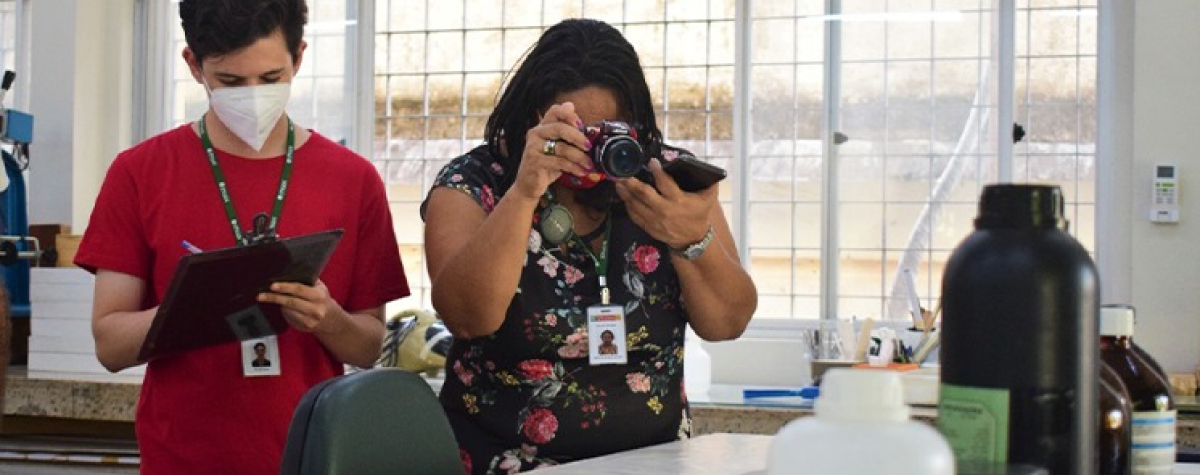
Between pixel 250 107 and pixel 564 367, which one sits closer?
pixel 564 367

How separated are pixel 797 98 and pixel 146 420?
2674 millimetres

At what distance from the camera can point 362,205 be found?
6.79 ft

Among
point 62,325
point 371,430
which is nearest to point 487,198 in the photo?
point 371,430

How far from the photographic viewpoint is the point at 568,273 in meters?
1.90

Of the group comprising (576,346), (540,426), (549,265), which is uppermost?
(549,265)

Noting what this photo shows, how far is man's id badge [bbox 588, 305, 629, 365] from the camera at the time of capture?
1.81 metres

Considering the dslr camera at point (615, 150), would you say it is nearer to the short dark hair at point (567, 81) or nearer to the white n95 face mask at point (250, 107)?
the short dark hair at point (567, 81)

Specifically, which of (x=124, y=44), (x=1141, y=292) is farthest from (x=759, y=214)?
(x=124, y=44)

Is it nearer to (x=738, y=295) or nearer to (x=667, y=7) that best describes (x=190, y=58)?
(x=738, y=295)

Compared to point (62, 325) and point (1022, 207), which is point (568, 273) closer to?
point (1022, 207)

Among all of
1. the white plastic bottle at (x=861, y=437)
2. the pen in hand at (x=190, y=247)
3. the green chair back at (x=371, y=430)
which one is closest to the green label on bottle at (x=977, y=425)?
the white plastic bottle at (x=861, y=437)

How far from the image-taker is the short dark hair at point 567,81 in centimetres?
190

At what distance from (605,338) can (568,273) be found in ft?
0.42

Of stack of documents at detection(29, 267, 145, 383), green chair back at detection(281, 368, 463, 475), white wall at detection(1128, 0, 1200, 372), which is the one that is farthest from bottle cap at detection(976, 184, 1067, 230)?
stack of documents at detection(29, 267, 145, 383)
